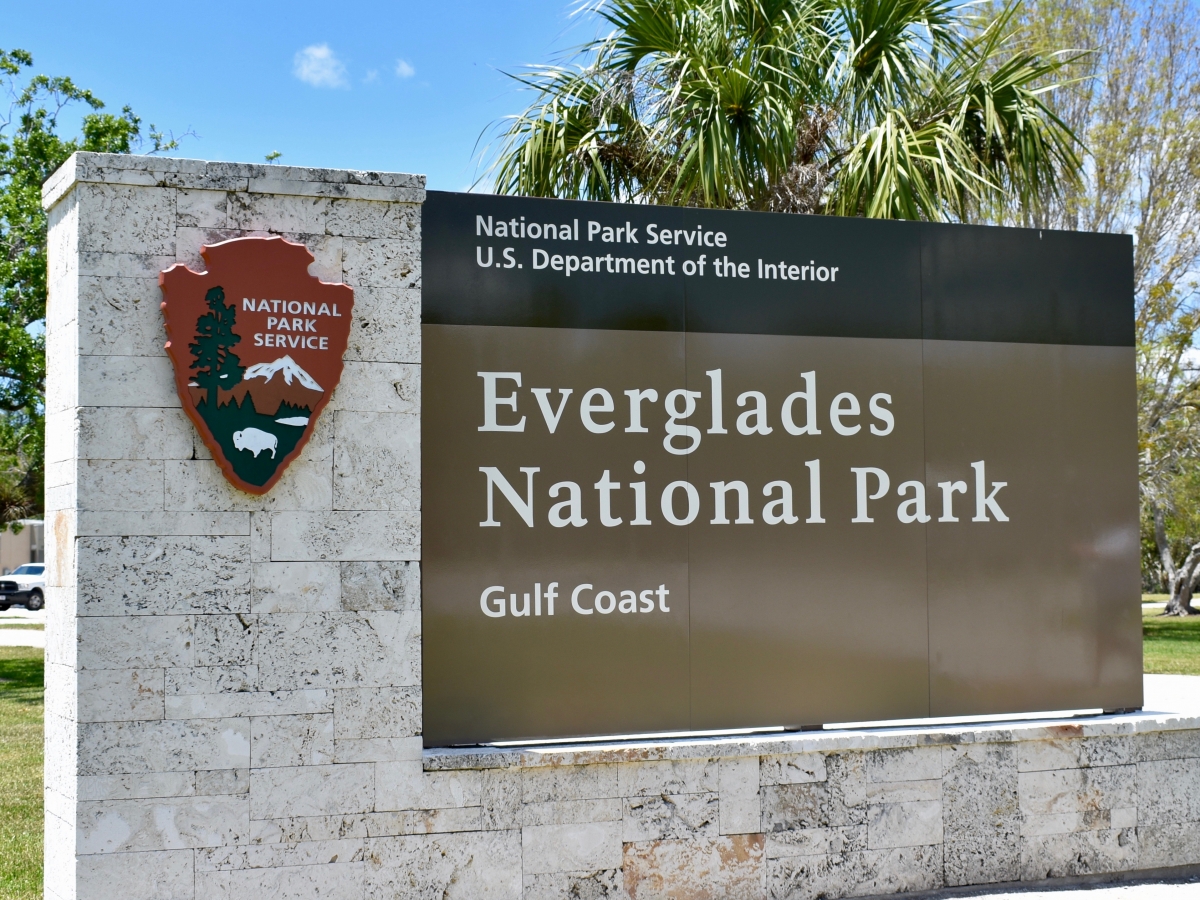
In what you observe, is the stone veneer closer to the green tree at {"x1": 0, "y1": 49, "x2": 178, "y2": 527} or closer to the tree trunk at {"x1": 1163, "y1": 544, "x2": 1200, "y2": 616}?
the green tree at {"x1": 0, "y1": 49, "x2": 178, "y2": 527}

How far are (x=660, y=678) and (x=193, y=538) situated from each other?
7.00 ft

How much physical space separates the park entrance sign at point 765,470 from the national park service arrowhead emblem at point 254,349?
513mm

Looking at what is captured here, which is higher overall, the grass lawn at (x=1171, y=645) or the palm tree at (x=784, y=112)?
the palm tree at (x=784, y=112)

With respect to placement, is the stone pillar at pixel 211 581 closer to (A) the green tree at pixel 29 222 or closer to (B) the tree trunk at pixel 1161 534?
(A) the green tree at pixel 29 222

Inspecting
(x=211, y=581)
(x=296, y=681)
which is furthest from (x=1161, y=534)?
(x=211, y=581)

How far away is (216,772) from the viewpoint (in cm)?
440

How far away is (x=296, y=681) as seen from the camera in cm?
450

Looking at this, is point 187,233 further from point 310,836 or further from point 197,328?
Result: point 310,836

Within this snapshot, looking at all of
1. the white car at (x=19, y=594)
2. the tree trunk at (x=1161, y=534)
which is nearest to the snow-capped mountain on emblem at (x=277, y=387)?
the tree trunk at (x=1161, y=534)

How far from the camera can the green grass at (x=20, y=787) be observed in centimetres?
545

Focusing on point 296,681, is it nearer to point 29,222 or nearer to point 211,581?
point 211,581

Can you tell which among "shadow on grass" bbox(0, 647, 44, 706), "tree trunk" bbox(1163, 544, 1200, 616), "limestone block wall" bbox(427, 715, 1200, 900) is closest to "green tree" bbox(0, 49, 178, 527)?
"shadow on grass" bbox(0, 647, 44, 706)

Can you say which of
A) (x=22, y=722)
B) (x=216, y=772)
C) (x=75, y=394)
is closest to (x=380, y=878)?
(x=216, y=772)

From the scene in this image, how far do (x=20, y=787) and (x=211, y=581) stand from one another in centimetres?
454
